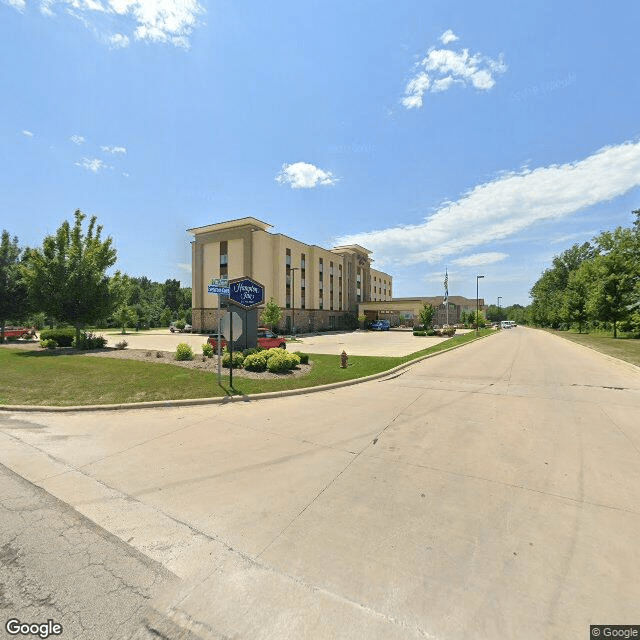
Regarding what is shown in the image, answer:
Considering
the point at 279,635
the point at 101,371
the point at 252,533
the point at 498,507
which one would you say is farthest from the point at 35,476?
the point at 101,371

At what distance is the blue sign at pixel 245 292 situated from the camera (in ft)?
46.5

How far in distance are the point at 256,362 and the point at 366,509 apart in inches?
369

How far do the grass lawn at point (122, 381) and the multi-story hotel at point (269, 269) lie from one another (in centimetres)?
2693

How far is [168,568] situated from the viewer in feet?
9.37

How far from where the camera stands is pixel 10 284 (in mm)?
24219

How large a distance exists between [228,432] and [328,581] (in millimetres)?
4167

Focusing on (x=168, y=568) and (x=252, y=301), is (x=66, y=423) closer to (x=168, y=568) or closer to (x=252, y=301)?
(x=168, y=568)

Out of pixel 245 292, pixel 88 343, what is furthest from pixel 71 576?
pixel 88 343

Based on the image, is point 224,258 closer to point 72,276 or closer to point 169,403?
point 72,276

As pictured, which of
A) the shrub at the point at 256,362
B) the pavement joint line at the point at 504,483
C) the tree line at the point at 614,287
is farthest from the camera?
the tree line at the point at 614,287

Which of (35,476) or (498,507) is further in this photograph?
(35,476)

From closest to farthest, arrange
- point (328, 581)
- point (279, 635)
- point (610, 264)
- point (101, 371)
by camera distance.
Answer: point (279, 635)
point (328, 581)
point (101, 371)
point (610, 264)

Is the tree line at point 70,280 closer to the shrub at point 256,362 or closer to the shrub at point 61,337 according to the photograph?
the shrub at point 61,337

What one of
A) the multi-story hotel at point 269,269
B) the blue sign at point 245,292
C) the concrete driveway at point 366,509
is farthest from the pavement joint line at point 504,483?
the multi-story hotel at point 269,269
